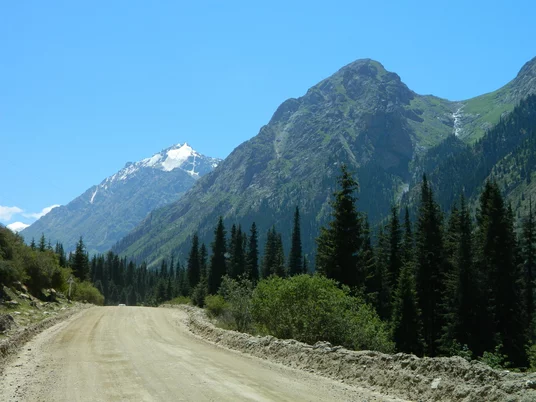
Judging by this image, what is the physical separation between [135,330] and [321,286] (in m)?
11.8

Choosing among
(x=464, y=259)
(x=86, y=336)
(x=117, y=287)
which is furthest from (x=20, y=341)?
(x=117, y=287)

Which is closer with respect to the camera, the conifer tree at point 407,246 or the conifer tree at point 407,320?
the conifer tree at point 407,320

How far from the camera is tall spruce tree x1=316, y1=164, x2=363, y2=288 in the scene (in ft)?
122

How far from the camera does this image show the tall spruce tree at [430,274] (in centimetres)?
4684

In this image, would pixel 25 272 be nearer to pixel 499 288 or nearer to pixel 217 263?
pixel 499 288

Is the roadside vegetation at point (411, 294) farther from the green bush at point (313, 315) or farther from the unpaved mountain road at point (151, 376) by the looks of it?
the unpaved mountain road at point (151, 376)

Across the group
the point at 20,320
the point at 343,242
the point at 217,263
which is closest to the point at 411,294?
the point at 343,242

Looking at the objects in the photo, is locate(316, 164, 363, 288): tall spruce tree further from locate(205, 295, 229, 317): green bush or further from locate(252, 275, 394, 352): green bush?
locate(252, 275, 394, 352): green bush

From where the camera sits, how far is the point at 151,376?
13.1 metres

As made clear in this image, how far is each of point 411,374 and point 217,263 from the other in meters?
69.0

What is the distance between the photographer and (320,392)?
37.7 feet

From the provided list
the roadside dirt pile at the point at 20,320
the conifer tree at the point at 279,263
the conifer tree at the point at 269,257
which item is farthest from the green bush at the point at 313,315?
the conifer tree at the point at 269,257

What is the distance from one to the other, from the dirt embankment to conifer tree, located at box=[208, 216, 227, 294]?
61235 millimetres

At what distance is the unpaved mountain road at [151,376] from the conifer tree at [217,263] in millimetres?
56402
